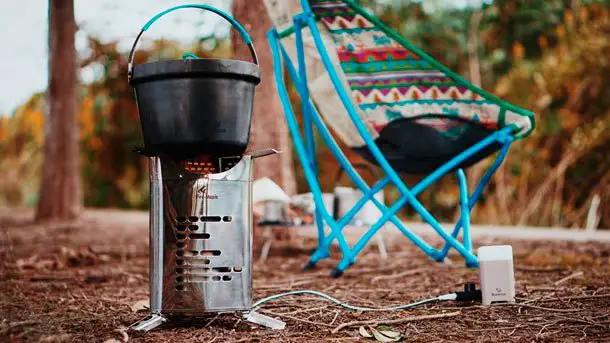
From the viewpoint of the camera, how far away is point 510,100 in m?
7.46

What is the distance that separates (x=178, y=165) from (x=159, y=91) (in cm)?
21

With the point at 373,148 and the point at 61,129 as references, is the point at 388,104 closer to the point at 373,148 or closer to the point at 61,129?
the point at 373,148

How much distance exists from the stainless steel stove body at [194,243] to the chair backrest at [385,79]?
1311 mm

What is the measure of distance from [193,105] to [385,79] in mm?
1429

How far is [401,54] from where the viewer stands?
123 inches

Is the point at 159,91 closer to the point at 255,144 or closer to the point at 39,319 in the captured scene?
the point at 39,319

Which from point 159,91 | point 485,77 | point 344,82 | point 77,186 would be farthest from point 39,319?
point 485,77

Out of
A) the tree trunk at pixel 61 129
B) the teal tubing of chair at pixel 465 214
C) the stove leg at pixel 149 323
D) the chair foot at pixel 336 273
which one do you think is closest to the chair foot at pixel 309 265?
the chair foot at pixel 336 273

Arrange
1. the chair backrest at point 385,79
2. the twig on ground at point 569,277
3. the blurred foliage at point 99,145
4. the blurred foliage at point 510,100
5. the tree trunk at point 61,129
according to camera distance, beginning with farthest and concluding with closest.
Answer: the blurred foliage at point 99,145, the tree trunk at point 61,129, the blurred foliage at point 510,100, the chair backrest at point 385,79, the twig on ground at point 569,277

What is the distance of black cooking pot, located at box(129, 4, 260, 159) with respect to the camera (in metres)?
1.93

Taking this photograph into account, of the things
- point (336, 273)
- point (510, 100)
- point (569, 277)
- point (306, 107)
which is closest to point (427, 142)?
point (306, 107)

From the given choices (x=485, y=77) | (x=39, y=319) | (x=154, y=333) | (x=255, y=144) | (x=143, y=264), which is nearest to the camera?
(x=154, y=333)

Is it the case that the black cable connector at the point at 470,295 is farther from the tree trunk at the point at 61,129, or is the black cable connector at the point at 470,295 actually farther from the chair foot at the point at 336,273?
the tree trunk at the point at 61,129

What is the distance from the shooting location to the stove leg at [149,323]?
1.94 metres
